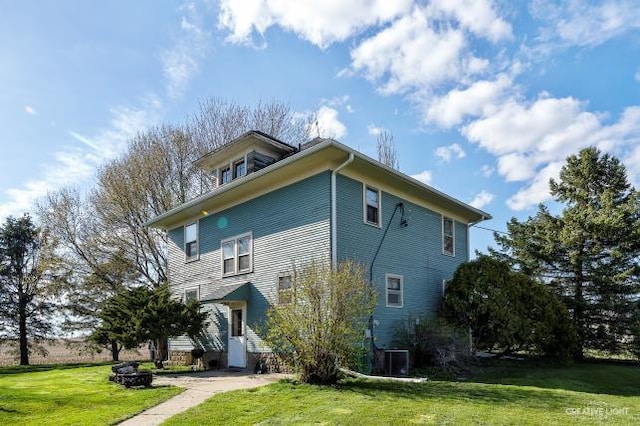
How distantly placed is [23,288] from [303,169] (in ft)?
61.5

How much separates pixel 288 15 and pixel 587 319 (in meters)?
15.8

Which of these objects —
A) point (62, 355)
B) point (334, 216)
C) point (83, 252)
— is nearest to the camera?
point (334, 216)

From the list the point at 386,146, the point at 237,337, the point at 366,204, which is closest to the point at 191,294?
the point at 237,337

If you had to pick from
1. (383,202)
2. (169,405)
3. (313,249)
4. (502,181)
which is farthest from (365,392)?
(502,181)

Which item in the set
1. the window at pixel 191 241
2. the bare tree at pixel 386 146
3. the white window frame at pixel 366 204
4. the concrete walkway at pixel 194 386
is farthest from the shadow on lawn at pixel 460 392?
the bare tree at pixel 386 146

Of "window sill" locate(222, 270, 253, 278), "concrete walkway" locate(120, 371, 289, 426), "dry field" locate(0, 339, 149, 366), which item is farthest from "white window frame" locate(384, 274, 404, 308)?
"dry field" locate(0, 339, 149, 366)

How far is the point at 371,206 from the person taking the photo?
13.5m

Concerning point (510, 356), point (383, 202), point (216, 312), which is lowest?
point (510, 356)

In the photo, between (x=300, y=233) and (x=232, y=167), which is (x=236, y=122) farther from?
(x=300, y=233)

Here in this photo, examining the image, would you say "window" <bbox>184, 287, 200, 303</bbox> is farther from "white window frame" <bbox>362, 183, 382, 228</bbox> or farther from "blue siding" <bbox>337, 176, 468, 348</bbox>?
"white window frame" <bbox>362, 183, 382, 228</bbox>

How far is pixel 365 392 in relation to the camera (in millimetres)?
8430

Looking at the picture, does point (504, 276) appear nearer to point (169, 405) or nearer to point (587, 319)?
→ point (587, 319)

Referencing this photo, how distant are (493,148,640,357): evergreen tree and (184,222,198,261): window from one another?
43.7 feet

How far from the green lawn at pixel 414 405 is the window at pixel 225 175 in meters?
9.16
